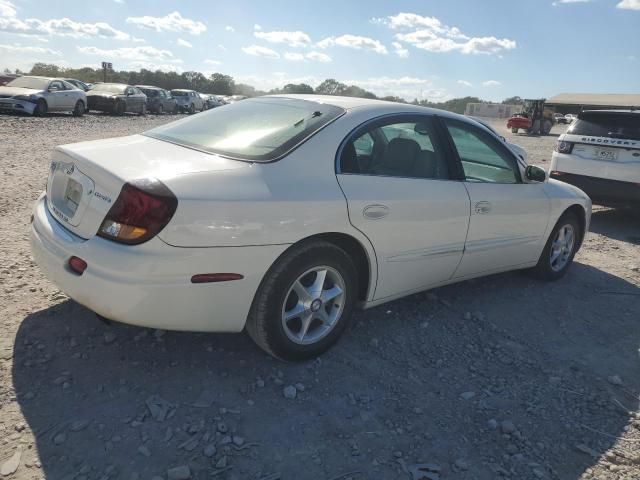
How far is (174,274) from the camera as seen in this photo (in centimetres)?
247

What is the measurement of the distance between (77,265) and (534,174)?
355 centimetres

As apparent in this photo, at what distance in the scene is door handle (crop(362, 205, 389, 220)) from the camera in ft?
10.1

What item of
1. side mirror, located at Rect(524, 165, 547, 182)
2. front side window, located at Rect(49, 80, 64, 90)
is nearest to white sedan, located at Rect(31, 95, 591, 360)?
side mirror, located at Rect(524, 165, 547, 182)

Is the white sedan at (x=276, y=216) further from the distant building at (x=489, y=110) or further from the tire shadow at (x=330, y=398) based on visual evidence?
the distant building at (x=489, y=110)

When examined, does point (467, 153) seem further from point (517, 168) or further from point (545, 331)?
point (545, 331)

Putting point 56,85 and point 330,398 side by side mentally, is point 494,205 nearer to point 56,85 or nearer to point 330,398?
point 330,398

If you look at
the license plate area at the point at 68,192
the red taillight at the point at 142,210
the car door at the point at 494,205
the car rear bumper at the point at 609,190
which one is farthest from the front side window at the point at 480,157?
the car rear bumper at the point at 609,190

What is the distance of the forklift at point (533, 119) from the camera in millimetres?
34781

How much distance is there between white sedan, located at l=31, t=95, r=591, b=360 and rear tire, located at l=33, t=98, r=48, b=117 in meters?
17.3

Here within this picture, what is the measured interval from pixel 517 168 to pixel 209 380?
9.74ft

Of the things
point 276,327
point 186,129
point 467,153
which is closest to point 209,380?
point 276,327

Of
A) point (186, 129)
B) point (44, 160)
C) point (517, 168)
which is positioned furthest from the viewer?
point (44, 160)

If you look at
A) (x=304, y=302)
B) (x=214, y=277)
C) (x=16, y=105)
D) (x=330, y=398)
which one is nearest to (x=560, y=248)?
(x=304, y=302)

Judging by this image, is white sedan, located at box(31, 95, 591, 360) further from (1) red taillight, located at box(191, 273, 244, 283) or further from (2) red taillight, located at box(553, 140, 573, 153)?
(2) red taillight, located at box(553, 140, 573, 153)
